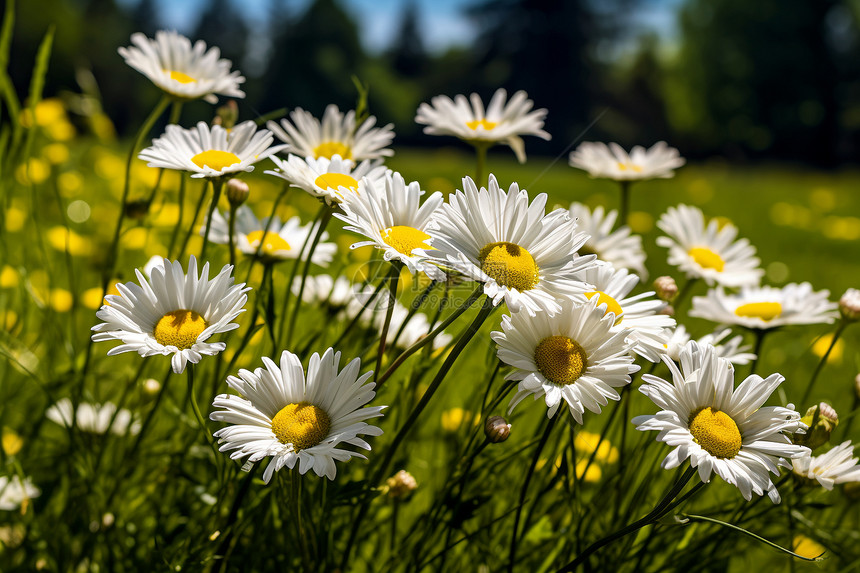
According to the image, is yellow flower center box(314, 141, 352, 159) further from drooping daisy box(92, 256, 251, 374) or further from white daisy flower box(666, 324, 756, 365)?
white daisy flower box(666, 324, 756, 365)

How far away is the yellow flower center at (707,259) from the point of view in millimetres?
1038

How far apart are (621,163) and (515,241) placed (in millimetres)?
529

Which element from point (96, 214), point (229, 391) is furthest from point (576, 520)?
point (96, 214)

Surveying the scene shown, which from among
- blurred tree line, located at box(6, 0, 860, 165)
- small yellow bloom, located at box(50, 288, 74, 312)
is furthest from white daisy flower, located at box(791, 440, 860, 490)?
blurred tree line, located at box(6, 0, 860, 165)

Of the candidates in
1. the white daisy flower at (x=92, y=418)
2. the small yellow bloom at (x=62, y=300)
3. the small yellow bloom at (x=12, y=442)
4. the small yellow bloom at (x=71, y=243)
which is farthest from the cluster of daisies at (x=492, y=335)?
the small yellow bloom at (x=71, y=243)

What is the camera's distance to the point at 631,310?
0.72 metres

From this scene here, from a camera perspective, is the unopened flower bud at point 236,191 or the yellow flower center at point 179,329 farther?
the unopened flower bud at point 236,191

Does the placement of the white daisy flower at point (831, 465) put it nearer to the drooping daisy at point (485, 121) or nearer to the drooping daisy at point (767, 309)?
the drooping daisy at point (767, 309)

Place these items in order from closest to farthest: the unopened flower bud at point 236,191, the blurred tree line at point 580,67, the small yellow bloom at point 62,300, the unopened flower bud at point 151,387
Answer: the unopened flower bud at point 236,191, the unopened flower bud at point 151,387, the small yellow bloom at point 62,300, the blurred tree line at point 580,67

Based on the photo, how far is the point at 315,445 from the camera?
60 centimetres

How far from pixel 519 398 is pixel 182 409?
52 cm

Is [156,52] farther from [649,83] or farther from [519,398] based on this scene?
[649,83]

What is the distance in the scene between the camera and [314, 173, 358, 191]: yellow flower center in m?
0.70

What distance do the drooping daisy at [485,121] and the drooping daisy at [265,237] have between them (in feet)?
0.76
